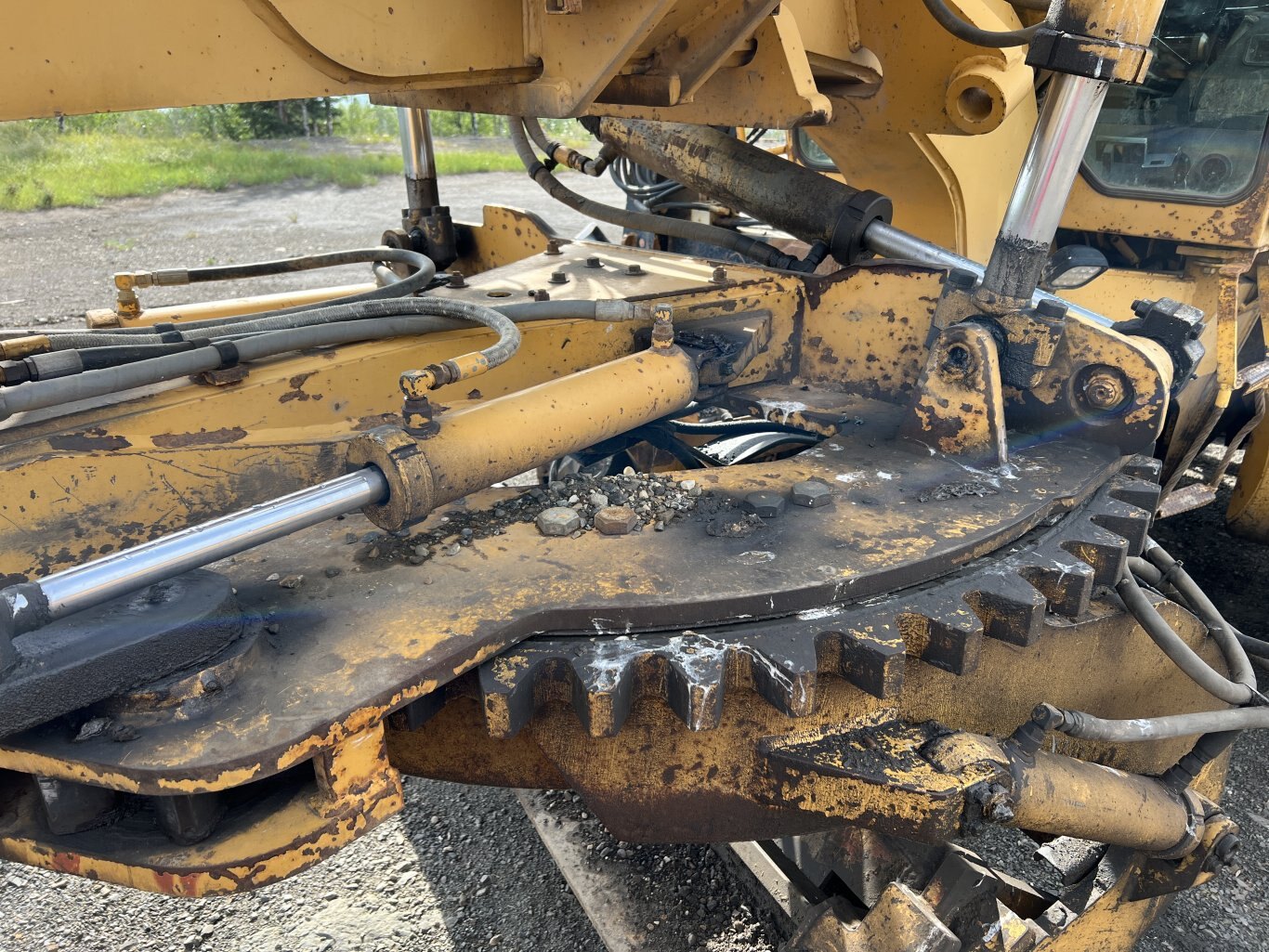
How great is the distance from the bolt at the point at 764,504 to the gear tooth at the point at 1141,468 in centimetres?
75

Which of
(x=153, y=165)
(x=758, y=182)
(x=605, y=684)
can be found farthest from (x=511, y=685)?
(x=153, y=165)

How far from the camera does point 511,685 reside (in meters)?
1.30

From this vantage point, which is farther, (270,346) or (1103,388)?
(1103,388)

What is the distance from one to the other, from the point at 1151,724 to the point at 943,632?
0.51 metres

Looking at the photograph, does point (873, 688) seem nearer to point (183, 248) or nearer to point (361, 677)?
point (361, 677)

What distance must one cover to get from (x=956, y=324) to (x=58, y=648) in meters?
1.51

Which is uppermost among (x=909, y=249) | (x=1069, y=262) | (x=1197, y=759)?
(x=909, y=249)

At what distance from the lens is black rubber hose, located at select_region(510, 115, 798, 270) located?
2.69 metres

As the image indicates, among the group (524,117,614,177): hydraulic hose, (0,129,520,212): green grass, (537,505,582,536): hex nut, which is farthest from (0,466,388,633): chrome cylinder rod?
(0,129,520,212): green grass

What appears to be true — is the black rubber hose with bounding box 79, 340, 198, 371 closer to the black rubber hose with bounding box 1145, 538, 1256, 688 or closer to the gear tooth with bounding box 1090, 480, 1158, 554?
the gear tooth with bounding box 1090, 480, 1158, 554

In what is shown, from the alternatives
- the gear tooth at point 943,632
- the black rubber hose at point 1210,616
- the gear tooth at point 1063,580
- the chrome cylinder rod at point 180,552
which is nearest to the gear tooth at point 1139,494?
the black rubber hose at point 1210,616

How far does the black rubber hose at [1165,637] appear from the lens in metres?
Result: 1.68

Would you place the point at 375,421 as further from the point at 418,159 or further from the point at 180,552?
the point at 418,159

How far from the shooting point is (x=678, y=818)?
150cm
